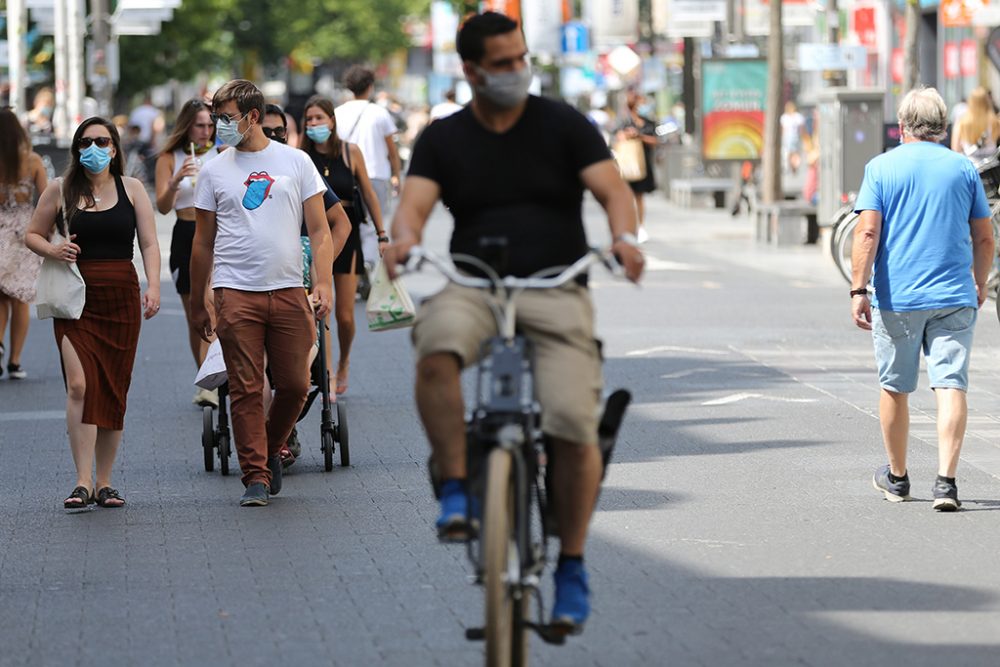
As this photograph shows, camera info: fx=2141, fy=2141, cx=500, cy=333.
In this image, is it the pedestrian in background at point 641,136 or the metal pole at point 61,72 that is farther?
the metal pole at point 61,72

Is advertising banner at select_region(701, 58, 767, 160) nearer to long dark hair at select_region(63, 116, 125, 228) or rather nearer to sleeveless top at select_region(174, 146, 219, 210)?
sleeveless top at select_region(174, 146, 219, 210)

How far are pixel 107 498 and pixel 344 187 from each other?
11.2 feet

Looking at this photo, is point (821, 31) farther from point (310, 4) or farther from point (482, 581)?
point (310, 4)

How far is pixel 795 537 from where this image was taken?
27.0 feet

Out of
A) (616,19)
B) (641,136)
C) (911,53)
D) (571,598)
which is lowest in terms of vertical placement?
(571,598)

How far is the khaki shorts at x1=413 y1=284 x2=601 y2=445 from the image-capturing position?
564cm

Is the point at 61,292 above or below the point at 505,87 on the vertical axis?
below

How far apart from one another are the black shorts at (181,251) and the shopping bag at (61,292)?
2.95 m

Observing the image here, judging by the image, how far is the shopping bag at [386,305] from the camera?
34.3 feet

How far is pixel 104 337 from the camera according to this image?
9.25m

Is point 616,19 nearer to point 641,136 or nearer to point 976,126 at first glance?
point 641,136

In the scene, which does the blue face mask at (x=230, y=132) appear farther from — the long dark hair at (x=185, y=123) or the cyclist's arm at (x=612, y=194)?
the cyclist's arm at (x=612, y=194)

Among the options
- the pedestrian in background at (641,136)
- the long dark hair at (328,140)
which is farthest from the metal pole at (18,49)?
the long dark hair at (328,140)

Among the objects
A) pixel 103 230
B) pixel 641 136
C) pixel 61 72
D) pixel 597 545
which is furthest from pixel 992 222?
pixel 61 72
